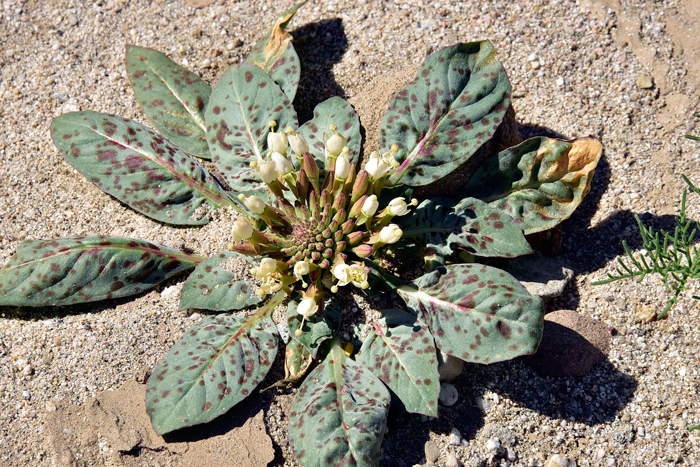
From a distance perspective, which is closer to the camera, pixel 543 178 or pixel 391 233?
pixel 391 233

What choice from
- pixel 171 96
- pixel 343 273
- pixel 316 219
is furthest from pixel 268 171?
pixel 171 96

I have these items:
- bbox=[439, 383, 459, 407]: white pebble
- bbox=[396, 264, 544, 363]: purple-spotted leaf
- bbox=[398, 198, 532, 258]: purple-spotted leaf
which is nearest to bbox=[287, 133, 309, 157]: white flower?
bbox=[398, 198, 532, 258]: purple-spotted leaf

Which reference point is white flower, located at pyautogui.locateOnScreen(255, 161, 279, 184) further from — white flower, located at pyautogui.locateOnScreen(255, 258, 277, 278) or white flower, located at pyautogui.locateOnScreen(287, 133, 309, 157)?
white flower, located at pyautogui.locateOnScreen(255, 258, 277, 278)

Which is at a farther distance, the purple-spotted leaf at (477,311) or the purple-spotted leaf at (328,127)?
the purple-spotted leaf at (328,127)

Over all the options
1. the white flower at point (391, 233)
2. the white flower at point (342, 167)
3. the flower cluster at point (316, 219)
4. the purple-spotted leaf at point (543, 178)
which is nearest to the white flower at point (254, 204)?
the flower cluster at point (316, 219)

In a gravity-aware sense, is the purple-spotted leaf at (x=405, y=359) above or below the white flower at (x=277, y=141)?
below

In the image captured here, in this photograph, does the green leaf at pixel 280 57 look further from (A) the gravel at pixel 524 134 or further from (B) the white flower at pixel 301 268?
(B) the white flower at pixel 301 268

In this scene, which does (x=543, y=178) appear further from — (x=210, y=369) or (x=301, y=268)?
A: (x=210, y=369)
